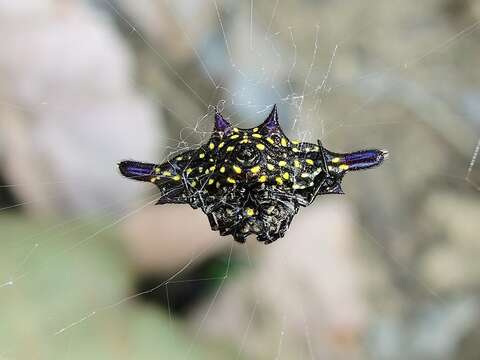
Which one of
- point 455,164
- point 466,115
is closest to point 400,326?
point 455,164

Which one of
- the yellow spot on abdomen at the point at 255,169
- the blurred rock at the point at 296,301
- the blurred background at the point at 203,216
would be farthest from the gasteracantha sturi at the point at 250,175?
the blurred rock at the point at 296,301

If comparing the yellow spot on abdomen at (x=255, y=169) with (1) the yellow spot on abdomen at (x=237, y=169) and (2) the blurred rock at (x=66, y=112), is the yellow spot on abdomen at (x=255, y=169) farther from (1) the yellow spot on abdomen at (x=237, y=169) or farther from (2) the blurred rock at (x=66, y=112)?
(2) the blurred rock at (x=66, y=112)

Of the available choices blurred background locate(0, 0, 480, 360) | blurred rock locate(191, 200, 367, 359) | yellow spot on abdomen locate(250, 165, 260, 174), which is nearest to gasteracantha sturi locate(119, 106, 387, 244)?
yellow spot on abdomen locate(250, 165, 260, 174)

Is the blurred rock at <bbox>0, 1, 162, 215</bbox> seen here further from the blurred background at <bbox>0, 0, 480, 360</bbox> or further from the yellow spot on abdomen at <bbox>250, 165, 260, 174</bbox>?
the yellow spot on abdomen at <bbox>250, 165, 260, 174</bbox>

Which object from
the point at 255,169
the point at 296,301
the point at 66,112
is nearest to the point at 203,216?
the point at 296,301

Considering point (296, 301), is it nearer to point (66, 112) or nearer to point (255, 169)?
point (66, 112)
